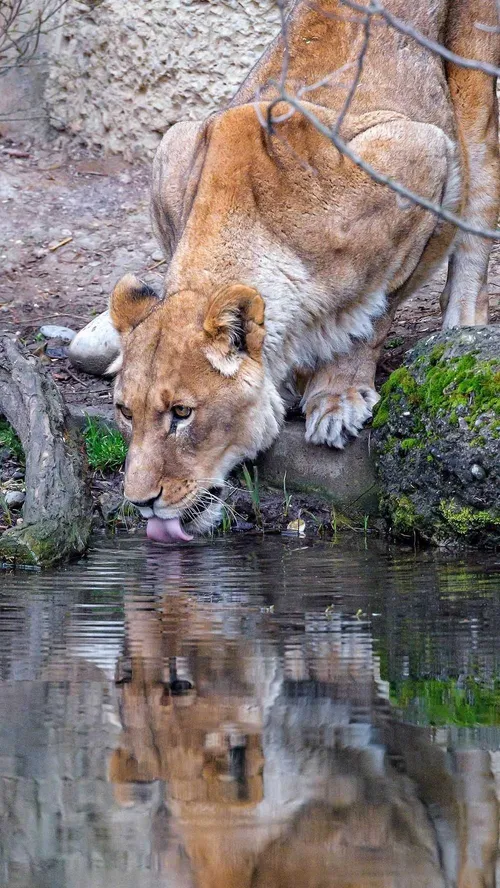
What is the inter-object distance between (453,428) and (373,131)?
157cm

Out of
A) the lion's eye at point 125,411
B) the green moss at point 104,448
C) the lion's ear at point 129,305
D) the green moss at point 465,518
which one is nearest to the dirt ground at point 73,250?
the green moss at point 104,448

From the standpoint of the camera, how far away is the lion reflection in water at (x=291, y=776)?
2.48 m

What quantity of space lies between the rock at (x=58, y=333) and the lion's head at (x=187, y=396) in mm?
2144

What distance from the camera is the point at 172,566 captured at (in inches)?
201

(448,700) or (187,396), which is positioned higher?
(187,396)

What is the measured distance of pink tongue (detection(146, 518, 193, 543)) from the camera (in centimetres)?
539

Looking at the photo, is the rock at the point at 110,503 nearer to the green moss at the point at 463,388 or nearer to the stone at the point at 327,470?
the stone at the point at 327,470

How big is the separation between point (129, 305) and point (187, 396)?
2.02ft

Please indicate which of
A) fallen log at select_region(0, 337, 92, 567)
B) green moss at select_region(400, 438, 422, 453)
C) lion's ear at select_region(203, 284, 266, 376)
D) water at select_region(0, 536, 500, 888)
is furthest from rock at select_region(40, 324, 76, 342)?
water at select_region(0, 536, 500, 888)

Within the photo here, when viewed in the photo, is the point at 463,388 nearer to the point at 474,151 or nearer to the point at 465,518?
the point at 465,518

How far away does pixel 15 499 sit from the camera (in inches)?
230

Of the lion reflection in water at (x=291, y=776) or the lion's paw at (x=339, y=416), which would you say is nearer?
the lion reflection in water at (x=291, y=776)

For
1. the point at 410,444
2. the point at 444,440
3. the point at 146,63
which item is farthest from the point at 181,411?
the point at 146,63

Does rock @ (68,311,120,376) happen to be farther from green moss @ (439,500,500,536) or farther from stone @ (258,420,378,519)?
green moss @ (439,500,500,536)
